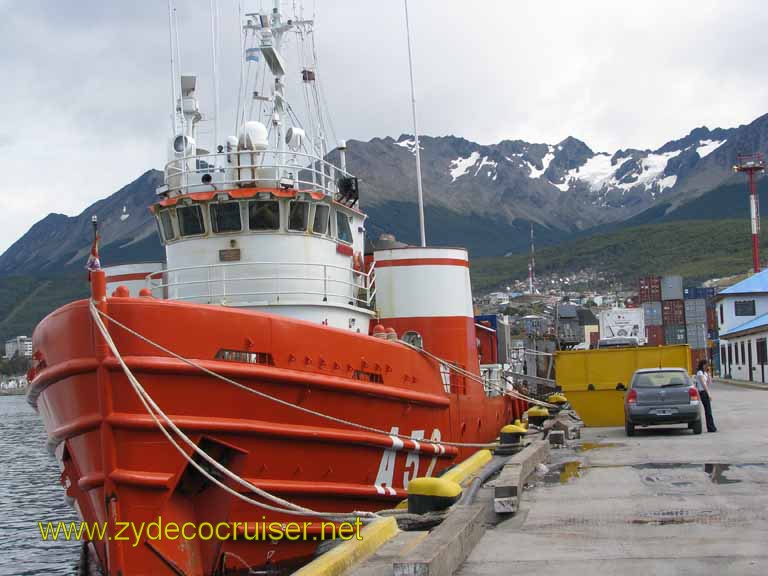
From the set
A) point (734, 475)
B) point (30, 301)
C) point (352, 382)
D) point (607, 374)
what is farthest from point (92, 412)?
point (30, 301)

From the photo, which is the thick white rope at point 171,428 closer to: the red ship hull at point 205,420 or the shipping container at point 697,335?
the red ship hull at point 205,420

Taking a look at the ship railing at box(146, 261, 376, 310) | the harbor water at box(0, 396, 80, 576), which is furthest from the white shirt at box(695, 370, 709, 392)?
the harbor water at box(0, 396, 80, 576)

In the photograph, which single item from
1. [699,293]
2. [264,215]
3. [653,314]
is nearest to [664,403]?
[264,215]

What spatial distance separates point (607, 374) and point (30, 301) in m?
177

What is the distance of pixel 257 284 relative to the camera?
14.8 metres

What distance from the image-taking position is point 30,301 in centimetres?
18662

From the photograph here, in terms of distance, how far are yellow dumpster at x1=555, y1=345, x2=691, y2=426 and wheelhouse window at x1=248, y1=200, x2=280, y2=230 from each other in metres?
11.2

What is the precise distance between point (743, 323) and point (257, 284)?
52191 mm

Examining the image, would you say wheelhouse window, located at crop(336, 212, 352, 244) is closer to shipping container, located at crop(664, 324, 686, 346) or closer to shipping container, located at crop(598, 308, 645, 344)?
shipping container, located at crop(598, 308, 645, 344)

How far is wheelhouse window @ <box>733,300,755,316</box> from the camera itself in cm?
6209

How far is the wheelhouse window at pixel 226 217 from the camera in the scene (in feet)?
48.7

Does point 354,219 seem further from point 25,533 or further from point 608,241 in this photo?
point 608,241

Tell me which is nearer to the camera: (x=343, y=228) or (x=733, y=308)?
(x=343, y=228)

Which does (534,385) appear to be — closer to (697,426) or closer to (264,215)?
(697,426)
